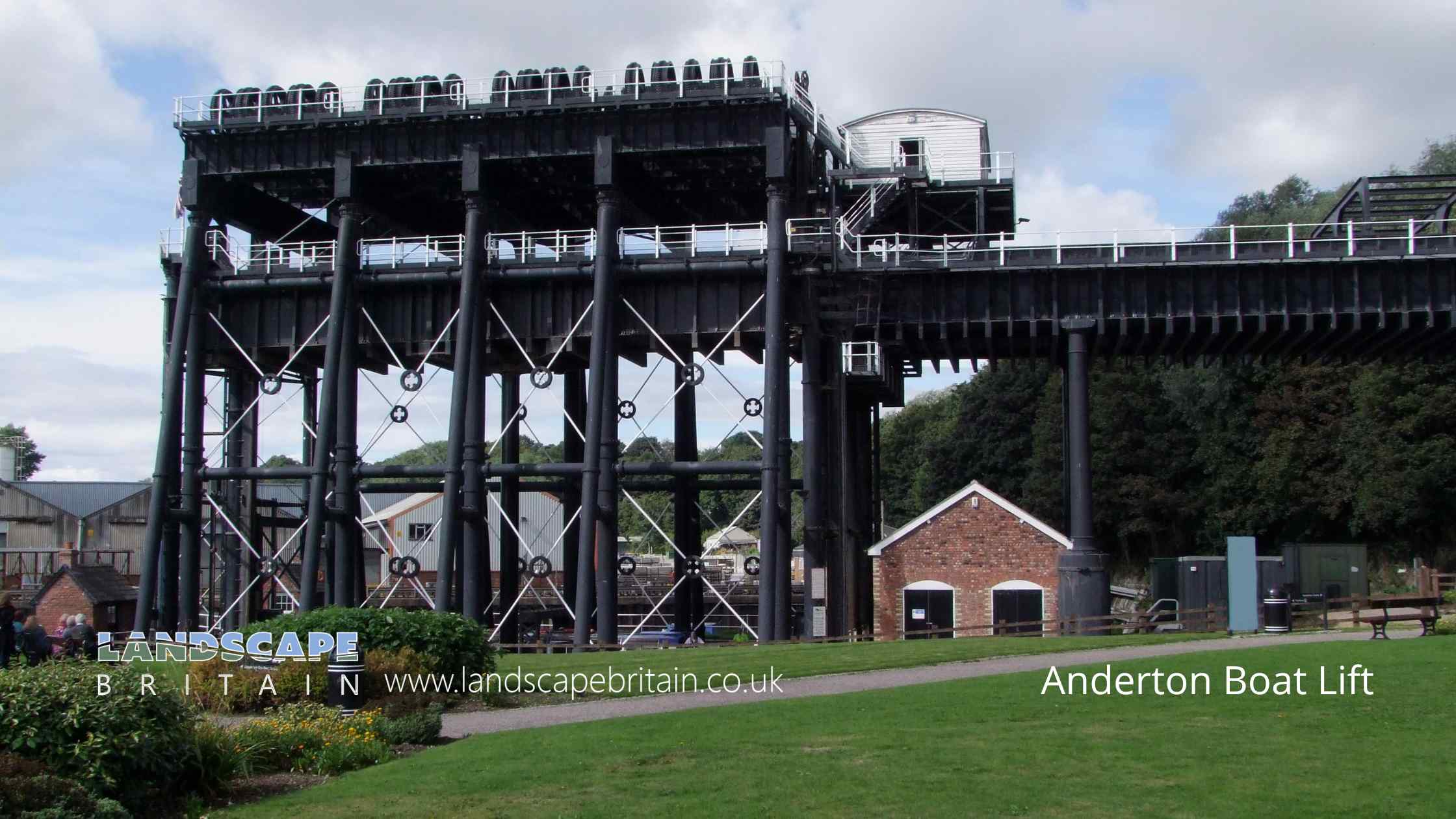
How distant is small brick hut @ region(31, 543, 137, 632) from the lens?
163 ft

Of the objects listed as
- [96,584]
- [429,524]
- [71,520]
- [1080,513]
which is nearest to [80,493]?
[71,520]

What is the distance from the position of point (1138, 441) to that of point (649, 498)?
61834 millimetres

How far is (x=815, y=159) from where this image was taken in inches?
1789

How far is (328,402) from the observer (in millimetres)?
42281

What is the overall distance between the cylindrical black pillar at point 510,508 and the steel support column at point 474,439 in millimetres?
1016

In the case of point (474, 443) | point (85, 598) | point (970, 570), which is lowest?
point (85, 598)

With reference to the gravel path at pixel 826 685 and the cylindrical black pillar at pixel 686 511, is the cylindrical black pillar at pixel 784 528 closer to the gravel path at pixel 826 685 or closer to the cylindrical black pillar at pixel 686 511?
the cylindrical black pillar at pixel 686 511

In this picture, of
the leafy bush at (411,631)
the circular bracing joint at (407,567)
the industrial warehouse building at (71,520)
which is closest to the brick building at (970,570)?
the circular bracing joint at (407,567)

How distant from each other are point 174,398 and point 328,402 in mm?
5418

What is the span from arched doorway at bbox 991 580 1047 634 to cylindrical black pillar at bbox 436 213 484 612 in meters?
15.6

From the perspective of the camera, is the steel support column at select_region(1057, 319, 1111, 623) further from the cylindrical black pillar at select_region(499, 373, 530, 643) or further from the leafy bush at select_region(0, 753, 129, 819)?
the leafy bush at select_region(0, 753, 129, 819)

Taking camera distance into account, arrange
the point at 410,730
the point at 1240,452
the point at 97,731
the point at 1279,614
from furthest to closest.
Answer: the point at 1240,452
the point at 1279,614
the point at 410,730
the point at 97,731

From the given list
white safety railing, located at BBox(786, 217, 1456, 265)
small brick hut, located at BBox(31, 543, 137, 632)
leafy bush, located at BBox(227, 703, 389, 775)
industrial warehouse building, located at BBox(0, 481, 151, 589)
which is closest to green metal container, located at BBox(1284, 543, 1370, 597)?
white safety railing, located at BBox(786, 217, 1456, 265)

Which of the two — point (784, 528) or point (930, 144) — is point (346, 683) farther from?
point (930, 144)
